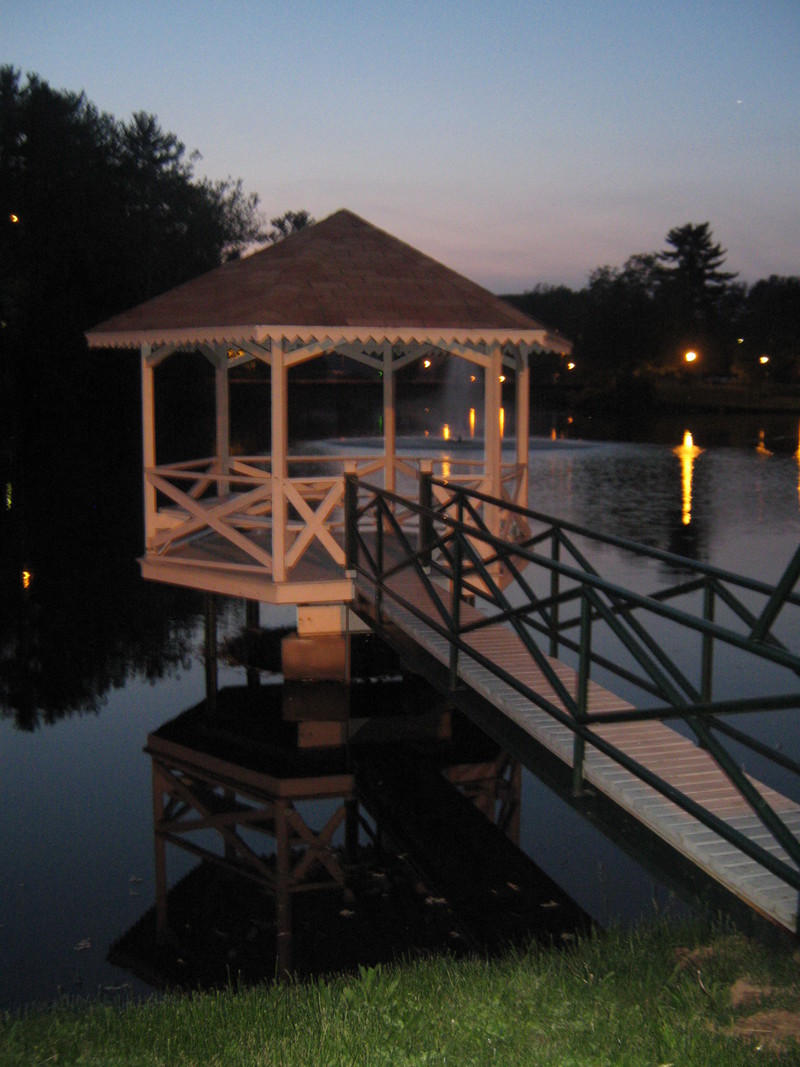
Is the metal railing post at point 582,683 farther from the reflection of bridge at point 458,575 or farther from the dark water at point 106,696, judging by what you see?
the dark water at point 106,696

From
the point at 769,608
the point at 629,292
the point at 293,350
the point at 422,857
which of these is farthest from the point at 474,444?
the point at 629,292

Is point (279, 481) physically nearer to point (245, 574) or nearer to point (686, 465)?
point (245, 574)

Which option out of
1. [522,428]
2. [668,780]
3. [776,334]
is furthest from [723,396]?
[668,780]

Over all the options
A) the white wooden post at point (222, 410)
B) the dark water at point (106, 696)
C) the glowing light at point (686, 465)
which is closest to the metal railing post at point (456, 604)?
the dark water at point (106, 696)

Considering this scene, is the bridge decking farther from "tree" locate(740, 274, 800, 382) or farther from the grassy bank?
"tree" locate(740, 274, 800, 382)

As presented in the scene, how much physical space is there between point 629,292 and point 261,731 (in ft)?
258

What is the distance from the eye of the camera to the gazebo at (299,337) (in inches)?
416

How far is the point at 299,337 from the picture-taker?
403 inches

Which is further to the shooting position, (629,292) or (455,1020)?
(629,292)

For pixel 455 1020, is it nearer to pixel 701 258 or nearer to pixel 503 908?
pixel 503 908

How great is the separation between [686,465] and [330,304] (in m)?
26.8

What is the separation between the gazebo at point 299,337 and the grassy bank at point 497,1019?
618cm

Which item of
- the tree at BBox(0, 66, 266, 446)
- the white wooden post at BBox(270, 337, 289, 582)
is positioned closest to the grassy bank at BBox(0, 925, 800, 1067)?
the white wooden post at BBox(270, 337, 289, 582)

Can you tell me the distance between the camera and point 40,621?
49.3 feet
